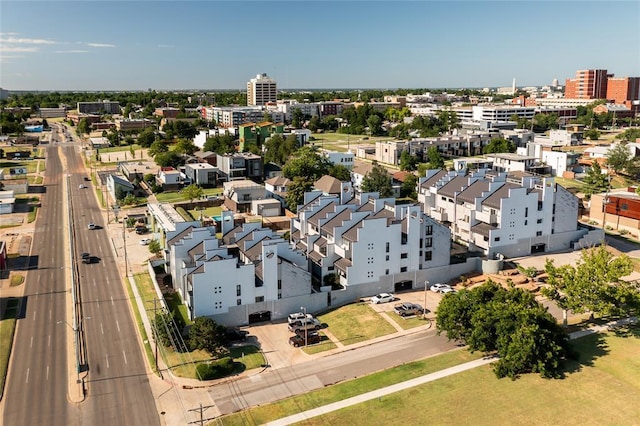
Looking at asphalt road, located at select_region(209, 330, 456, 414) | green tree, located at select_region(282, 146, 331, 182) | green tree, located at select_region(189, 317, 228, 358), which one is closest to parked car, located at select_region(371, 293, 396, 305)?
asphalt road, located at select_region(209, 330, 456, 414)

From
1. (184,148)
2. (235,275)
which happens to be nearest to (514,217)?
(235,275)

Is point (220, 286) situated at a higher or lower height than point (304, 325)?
higher

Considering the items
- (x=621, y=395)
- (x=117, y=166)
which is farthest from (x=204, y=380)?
(x=117, y=166)

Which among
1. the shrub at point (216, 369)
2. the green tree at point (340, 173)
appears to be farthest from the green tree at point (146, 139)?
the shrub at point (216, 369)

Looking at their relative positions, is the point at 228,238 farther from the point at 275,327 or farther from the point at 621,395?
the point at 621,395

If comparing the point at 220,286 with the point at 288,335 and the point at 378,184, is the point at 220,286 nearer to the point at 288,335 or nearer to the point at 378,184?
the point at 288,335

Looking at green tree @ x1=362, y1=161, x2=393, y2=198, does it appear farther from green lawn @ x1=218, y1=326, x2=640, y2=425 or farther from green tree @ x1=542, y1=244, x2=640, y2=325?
green lawn @ x1=218, y1=326, x2=640, y2=425
